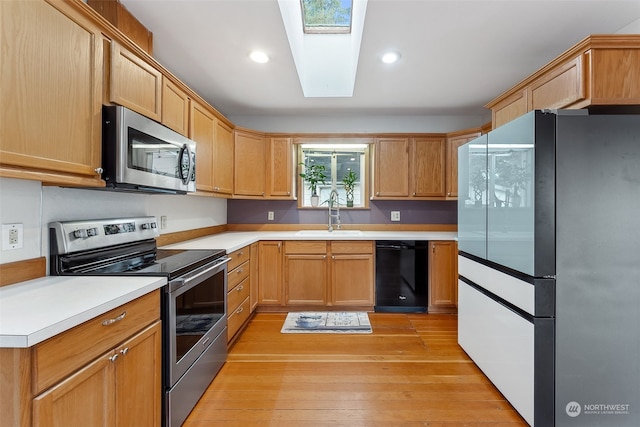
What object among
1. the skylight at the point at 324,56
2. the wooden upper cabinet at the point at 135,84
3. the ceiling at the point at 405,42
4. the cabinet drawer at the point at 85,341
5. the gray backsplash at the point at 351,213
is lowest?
the cabinet drawer at the point at 85,341

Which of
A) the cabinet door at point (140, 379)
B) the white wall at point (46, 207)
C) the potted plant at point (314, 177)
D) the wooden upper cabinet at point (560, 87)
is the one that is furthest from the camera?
the potted plant at point (314, 177)

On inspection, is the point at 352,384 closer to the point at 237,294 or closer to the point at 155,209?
the point at 237,294

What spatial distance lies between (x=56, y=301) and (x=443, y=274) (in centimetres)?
330

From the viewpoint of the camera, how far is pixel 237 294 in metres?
2.62

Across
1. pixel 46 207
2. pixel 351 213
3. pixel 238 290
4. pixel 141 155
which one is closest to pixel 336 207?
pixel 351 213

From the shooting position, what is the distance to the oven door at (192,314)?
4.94ft

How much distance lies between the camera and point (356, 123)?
396cm

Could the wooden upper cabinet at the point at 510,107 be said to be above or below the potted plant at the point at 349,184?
above

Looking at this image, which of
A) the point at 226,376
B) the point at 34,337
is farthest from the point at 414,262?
the point at 34,337

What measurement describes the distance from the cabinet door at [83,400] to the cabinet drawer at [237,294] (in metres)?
1.28

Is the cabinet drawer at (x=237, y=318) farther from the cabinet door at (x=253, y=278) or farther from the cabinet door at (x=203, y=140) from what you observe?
the cabinet door at (x=203, y=140)

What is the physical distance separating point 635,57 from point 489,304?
5.17ft

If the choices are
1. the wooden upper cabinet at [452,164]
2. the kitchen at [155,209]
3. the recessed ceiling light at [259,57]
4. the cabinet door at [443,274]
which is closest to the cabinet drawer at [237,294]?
the kitchen at [155,209]

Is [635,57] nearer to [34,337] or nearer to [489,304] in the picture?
[489,304]
